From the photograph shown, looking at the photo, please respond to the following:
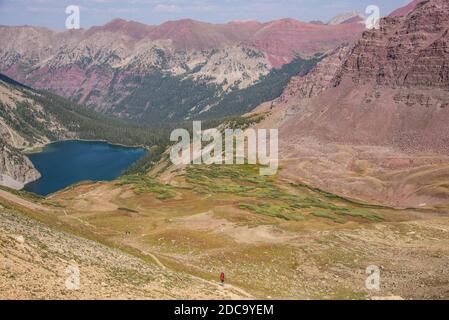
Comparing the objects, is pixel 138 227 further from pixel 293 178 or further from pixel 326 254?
pixel 293 178

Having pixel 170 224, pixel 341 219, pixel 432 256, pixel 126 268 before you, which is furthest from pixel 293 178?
pixel 126 268

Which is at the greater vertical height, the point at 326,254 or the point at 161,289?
the point at 161,289

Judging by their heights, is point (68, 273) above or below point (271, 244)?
above

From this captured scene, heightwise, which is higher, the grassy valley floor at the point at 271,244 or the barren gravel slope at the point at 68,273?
the barren gravel slope at the point at 68,273

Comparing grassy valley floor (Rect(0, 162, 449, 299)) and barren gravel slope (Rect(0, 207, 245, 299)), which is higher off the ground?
barren gravel slope (Rect(0, 207, 245, 299))

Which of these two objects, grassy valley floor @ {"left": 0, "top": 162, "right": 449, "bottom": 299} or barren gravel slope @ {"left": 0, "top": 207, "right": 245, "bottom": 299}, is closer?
barren gravel slope @ {"left": 0, "top": 207, "right": 245, "bottom": 299}

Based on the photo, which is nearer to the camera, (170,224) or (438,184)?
(170,224)

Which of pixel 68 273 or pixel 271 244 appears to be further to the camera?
pixel 271 244

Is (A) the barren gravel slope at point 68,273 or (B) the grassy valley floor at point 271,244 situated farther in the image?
(B) the grassy valley floor at point 271,244

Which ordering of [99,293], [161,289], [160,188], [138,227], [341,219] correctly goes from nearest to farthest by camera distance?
1. [99,293]
2. [161,289]
3. [138,227]
4. [341,219]
5. [160,188]
